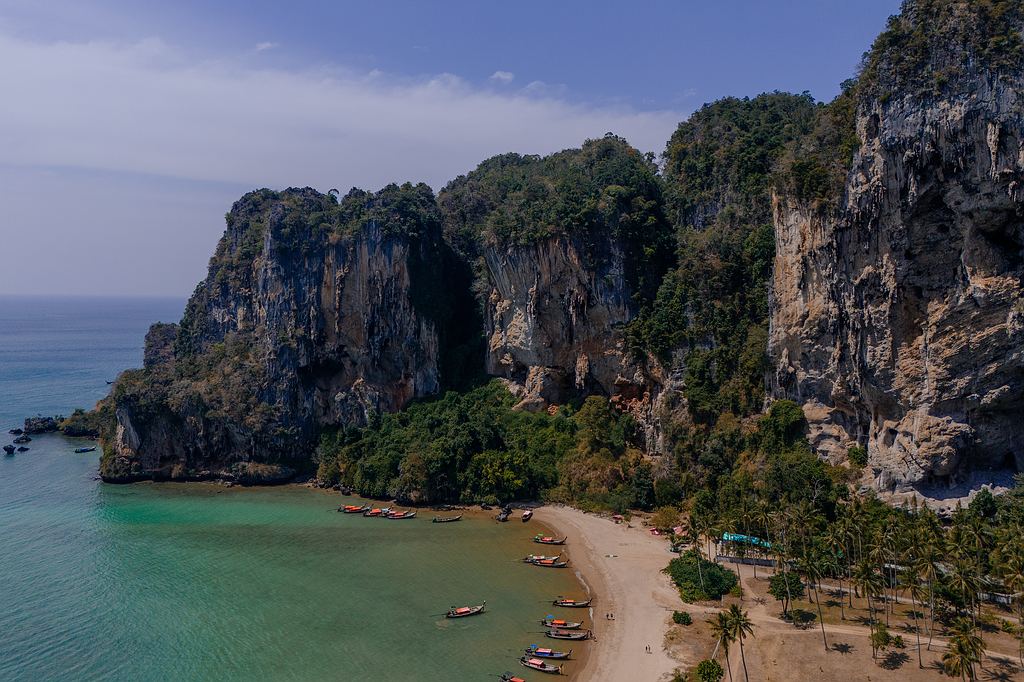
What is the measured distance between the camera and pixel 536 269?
54.2m

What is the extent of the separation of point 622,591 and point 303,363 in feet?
118

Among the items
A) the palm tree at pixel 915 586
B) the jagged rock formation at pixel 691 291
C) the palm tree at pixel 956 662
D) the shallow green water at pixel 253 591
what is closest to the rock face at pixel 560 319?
the jagged rock formation at pixel 691 291

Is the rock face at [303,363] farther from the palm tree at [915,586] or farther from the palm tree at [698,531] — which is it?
the palm tree at [915,586]

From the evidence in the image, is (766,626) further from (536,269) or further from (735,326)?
(536,269)

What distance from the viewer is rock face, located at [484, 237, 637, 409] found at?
51719mm

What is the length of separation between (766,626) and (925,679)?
630cm

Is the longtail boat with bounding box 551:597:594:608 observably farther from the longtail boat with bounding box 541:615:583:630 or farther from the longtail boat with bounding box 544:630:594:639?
the longtail boat with bounding box 544:630:594:639

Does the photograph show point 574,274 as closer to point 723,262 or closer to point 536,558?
point 723,262

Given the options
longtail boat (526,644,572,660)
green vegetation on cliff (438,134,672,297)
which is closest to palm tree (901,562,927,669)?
longtail boat (526,644,572,660)

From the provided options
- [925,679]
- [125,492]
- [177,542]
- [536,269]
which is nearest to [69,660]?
[177,542]

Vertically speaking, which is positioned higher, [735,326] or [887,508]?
[735,326]

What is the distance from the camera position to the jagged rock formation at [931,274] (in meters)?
31.1

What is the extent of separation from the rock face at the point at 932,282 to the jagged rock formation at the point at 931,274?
0.18ft

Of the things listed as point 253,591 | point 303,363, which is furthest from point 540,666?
point 303,363
